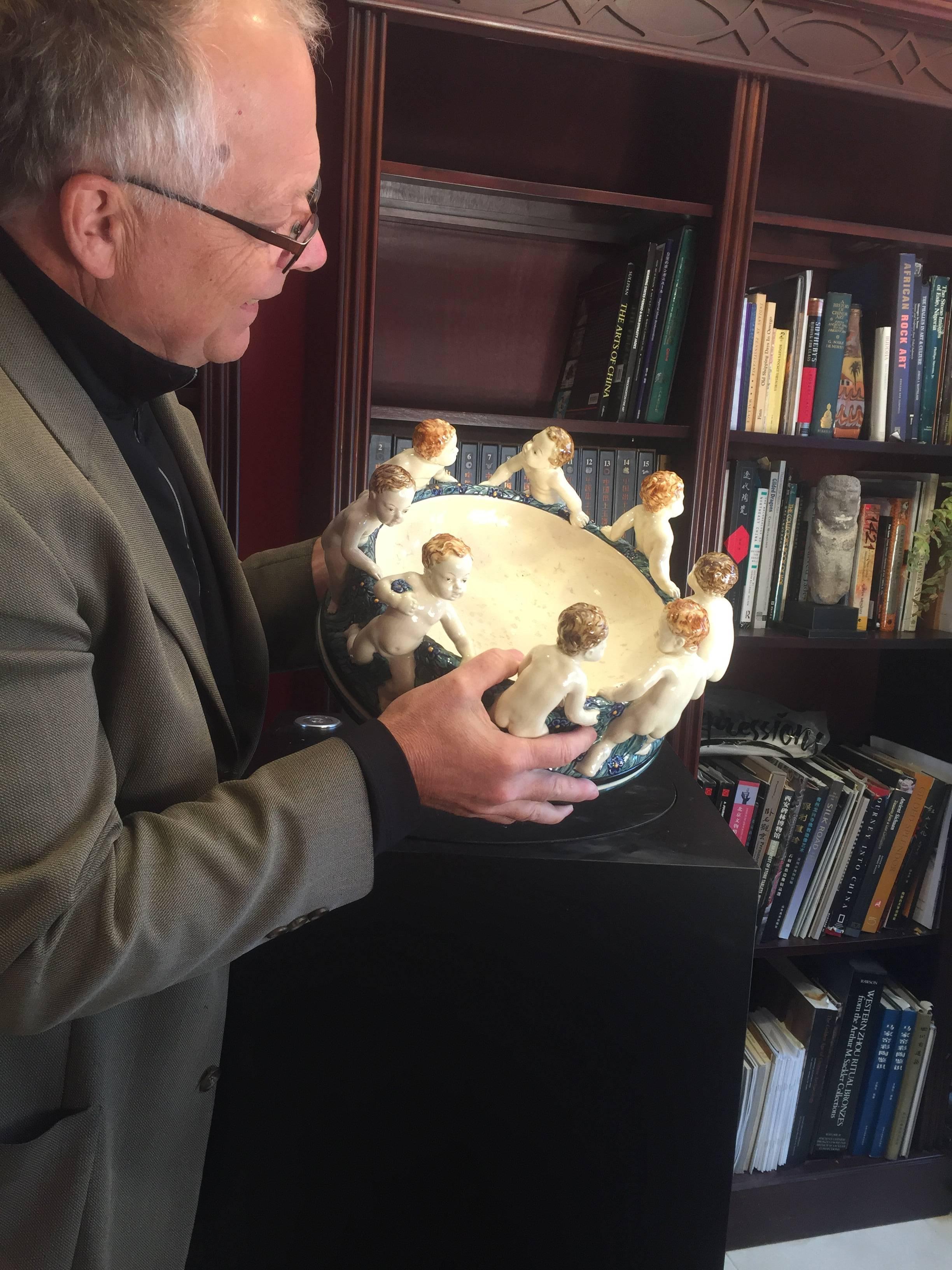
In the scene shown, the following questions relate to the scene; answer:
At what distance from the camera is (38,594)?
0.61 meters

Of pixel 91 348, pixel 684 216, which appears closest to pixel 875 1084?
pixel 684 216

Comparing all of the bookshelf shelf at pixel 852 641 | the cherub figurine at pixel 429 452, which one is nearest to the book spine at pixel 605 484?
the bookshelf shelf at pixel 852 641

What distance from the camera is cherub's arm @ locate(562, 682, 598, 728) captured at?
0.75 m

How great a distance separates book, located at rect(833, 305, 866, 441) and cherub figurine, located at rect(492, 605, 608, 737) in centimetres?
117

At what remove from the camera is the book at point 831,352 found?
5.47 feet

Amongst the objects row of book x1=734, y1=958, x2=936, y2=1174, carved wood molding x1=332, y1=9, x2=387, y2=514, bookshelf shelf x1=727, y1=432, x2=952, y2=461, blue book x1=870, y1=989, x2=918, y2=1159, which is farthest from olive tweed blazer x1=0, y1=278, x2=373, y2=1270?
blue book x1=870, y1=989, x2=918, y2=1159

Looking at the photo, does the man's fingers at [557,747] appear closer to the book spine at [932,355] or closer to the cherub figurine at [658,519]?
the cherub figurine at [658,519]

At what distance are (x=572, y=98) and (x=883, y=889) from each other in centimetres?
165

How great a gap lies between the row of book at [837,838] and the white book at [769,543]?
310 millimetres

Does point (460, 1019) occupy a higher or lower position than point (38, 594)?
lower

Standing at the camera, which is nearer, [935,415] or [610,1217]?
[610,1217]

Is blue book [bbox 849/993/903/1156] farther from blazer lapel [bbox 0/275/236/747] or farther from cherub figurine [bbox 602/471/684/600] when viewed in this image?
blazer lapel [bbox 0/275/236/747]

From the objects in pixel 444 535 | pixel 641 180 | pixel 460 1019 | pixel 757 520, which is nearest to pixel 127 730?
pixel 444 535

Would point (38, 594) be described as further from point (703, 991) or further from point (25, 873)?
point (703, 991)
